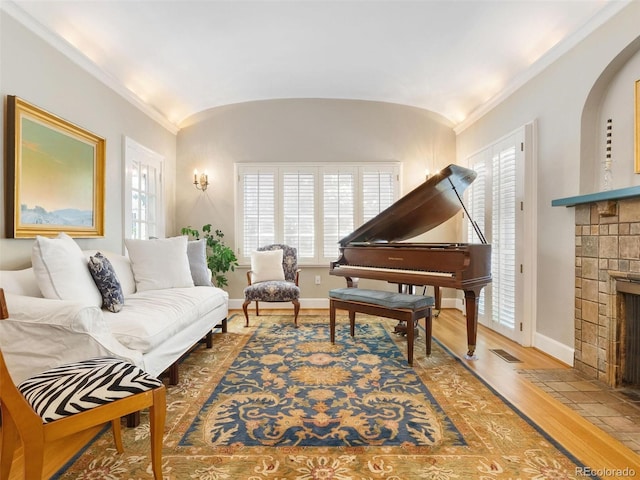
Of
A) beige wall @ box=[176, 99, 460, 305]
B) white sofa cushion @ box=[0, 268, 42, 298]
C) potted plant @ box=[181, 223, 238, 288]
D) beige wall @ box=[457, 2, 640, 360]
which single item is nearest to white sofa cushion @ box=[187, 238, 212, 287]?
potted plant @ box=[181, 223, 238, 288]

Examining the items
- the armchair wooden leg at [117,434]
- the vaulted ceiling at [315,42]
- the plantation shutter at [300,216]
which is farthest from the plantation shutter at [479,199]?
the armchair wooden leg at [117,434]

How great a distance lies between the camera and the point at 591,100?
8.53 ft

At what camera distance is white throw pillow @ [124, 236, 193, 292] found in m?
3.05

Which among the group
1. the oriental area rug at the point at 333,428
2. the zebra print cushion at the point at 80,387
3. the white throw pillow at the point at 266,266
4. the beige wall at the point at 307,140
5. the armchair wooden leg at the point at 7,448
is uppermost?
the beige wall at the point at 307,140

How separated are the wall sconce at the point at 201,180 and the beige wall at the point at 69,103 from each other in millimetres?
602

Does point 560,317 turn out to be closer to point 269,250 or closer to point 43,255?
point 269,250

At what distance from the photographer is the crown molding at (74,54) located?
2.31 meters

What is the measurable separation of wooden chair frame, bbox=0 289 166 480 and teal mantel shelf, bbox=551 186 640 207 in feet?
9.29

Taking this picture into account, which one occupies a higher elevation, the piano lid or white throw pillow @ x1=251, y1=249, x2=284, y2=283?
the piano lid

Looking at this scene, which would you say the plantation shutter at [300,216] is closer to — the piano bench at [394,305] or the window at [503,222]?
the piano bench at [394,305]

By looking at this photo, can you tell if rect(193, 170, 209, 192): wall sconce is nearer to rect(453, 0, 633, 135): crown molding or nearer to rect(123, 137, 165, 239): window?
rect(123, 137, 165, 239): window

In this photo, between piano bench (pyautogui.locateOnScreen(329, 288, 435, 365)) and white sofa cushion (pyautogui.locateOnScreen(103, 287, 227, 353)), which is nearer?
white sofa cushion (pyautogui.locateOnScreen(103, 287, 227, 353))

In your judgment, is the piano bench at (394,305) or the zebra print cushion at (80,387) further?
the piano bench at (394,305)

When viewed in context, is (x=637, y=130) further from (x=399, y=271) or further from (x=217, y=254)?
(x=217, y=254)
